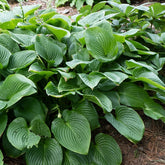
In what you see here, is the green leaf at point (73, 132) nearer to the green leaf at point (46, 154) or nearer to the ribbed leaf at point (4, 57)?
the green leaf at point (46, 154)

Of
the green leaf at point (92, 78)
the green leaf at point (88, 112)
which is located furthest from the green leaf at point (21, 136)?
the green leaf at point (92, 78)

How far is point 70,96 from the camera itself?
1788mm

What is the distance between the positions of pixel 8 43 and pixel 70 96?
2.81 ft

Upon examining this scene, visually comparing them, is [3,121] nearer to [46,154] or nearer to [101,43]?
[46,154]

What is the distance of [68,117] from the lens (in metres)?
1.65

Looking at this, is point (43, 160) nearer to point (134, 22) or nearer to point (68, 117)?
point (68, 117)

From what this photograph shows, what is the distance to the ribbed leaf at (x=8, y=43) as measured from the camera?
1949 mm

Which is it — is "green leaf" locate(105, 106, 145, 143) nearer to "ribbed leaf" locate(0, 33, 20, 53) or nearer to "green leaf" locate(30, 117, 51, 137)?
"green leaf" locate(30, 117, 51, 137)

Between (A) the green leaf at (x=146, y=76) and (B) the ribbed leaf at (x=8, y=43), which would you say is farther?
(B) the ribbed leaf at (x=8, y=43)

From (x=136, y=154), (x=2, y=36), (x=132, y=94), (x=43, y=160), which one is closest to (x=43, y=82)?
(x=2, y=36)

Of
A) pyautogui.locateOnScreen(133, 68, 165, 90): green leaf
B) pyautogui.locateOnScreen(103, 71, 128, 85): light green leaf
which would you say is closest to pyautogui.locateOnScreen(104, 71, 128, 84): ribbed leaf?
pyautogui.locateOnScreen(103, 71, 128, 85): light green leaf

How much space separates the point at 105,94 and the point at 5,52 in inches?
39.8

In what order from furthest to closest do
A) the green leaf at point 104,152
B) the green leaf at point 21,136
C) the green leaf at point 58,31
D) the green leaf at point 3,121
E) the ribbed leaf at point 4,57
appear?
1. the green leaf at point 58,31
2. the ribbed leaf at point 4,57
3. the green leaf at point 104,152
4. the green leaf at point 3,121
5. the green leaf at point 21,136

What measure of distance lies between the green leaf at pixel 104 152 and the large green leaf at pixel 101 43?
2.38ft
